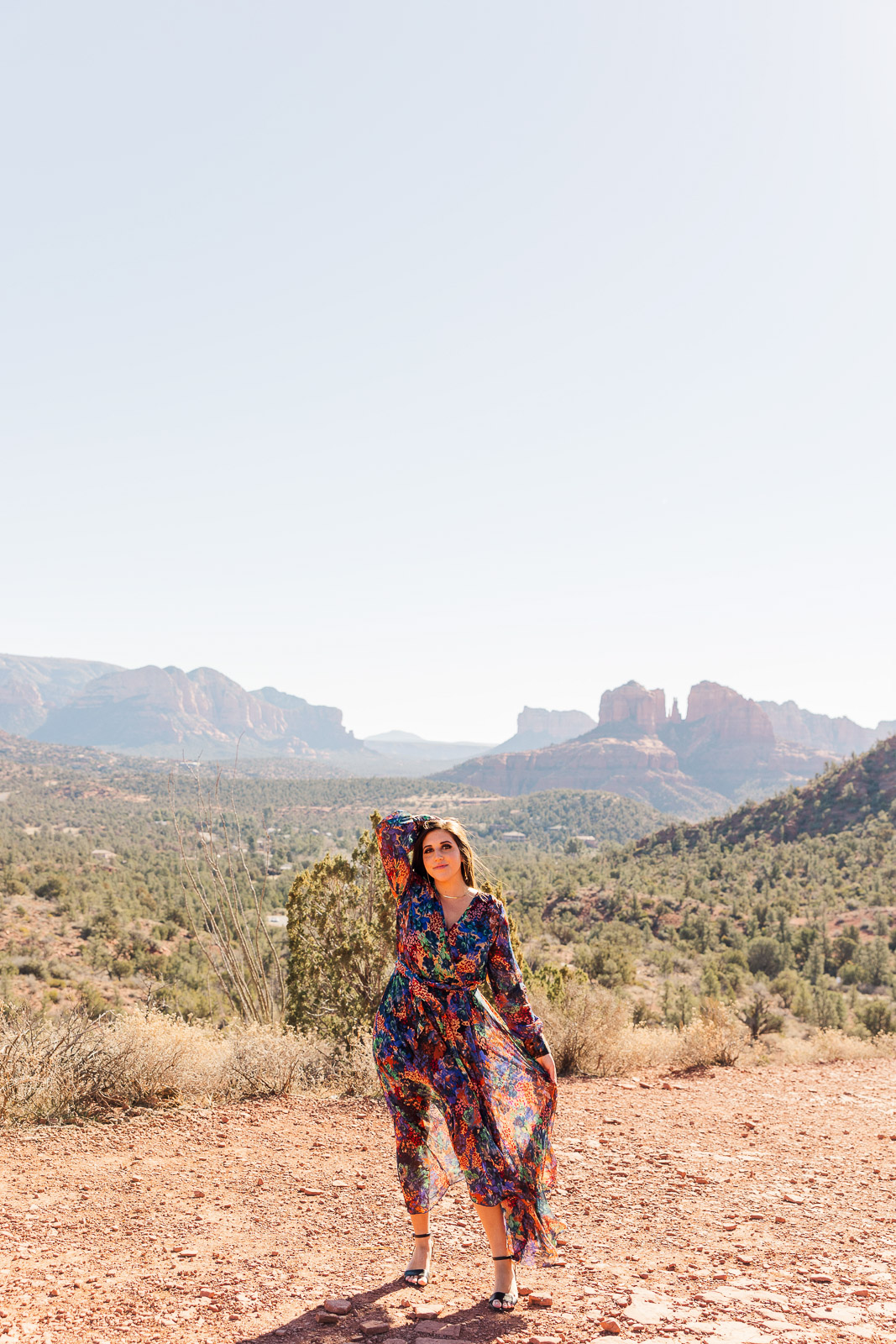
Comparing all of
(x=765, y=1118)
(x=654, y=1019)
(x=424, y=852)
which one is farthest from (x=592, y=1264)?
(x=654, y=1019)

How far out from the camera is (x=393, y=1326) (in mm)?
2820

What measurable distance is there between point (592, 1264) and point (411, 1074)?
4.03 feet

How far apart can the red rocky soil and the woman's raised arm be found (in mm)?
1488

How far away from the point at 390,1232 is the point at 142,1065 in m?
2.66

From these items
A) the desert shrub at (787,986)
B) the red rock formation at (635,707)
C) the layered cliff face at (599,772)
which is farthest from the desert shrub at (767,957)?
the red rock formation at (635,707)

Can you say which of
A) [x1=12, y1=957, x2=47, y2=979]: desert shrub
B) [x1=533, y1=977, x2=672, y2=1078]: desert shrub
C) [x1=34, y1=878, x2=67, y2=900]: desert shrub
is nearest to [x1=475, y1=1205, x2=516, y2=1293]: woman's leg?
[x1=533, y1=977, x2=672, y2=1078]: desert shrub

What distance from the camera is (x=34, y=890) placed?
29281mm

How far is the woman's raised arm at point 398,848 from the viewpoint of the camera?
10.8 feet

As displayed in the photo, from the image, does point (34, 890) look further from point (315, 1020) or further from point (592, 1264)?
point (592, 1264)

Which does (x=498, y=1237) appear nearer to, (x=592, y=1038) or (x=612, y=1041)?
(x=592, y=1038)

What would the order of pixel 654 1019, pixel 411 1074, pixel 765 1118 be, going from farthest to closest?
pixel 654 1019 → pixel 765 1118 → pixel 411 1074

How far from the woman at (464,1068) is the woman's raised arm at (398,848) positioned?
66mm

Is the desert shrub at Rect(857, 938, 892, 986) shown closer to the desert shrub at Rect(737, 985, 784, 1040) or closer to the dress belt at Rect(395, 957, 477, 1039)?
the desert shrub at Rect(737, 985, 784, 1040)

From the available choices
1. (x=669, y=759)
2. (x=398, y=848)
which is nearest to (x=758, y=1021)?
(x=398, y=848)
